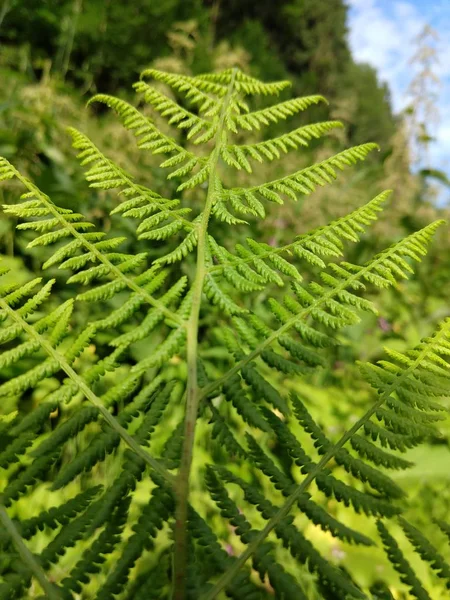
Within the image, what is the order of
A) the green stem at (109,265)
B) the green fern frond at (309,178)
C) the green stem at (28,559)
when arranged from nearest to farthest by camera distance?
the green stem at (28,559) → the green stem at (109,265) → the green fern frond at (309,178)

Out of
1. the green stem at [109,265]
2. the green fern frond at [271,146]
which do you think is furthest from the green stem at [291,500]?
the green fern frond at [271,146]

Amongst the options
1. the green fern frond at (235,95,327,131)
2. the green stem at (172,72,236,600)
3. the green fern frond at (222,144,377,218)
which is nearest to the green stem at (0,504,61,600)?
the green stem at (172,72,236,600)

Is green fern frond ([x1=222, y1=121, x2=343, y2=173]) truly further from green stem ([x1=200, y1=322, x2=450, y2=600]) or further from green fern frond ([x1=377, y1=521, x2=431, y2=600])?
green fern frond ([x1=377, y1=521, x2=431, y2=600])

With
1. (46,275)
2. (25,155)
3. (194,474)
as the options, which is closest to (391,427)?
(194,474)

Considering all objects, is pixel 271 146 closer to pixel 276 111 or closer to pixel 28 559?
pixel 276 111

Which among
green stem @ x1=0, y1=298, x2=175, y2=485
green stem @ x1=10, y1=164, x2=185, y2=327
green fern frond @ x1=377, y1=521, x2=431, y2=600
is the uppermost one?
green stem @ x1=10, y1=164, x2=185, y2=327

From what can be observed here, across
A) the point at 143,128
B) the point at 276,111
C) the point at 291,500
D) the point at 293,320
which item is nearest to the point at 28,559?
the point at 291,500

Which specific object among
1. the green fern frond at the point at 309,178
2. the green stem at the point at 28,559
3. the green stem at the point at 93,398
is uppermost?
the green fern frond at the point at 309,178

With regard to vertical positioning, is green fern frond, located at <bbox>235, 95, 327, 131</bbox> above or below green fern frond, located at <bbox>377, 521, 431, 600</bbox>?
above

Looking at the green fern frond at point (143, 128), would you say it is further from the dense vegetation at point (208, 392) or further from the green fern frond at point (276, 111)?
the green fern frond at point (276, 111)
